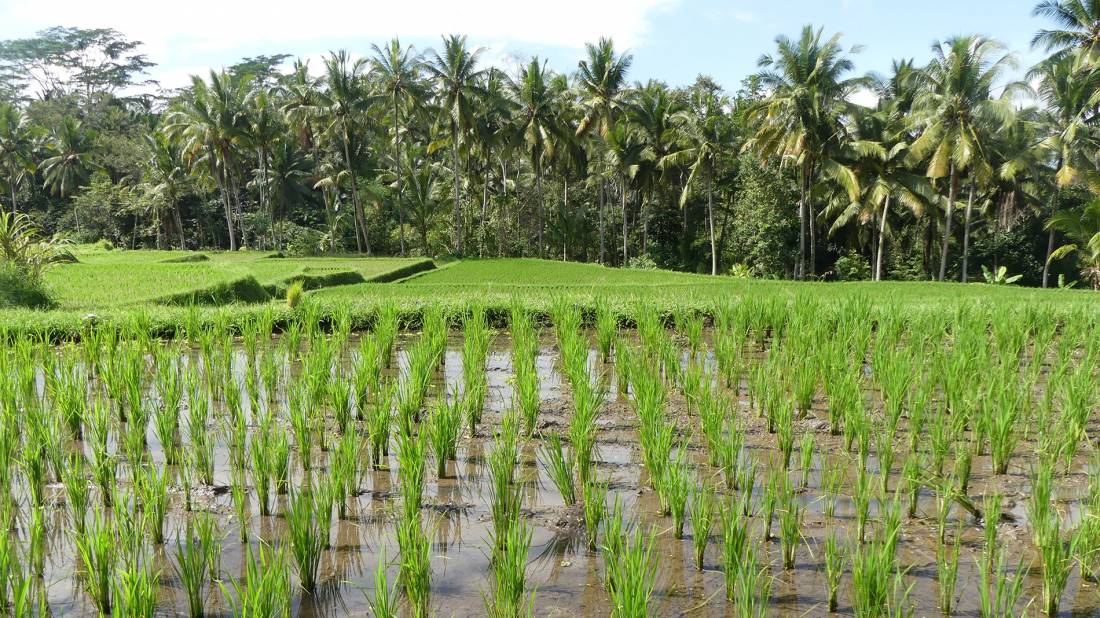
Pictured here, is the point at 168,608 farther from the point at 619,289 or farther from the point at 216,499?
A: the point at 619,289

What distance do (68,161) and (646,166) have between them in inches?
1001

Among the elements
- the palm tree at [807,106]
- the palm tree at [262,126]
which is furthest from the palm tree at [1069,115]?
the palm tree at [262,126]

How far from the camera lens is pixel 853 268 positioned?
81.7 feet

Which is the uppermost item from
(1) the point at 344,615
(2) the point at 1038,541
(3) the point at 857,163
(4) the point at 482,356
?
(3) the point at 857,163

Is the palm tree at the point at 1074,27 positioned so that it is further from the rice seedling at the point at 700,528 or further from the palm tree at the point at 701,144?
the rice seedling at the point at 700,528

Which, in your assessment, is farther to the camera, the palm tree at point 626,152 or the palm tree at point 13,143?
the palm tree at point 13,143

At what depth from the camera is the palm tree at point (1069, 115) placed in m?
21.0

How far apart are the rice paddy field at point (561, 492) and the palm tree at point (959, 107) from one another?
51.6 feet

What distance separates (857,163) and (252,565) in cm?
2369

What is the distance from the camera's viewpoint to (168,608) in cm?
283

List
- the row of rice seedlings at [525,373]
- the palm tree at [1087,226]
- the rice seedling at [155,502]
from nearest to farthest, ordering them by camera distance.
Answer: the rice seedling at [155,502]
the row of rice seedlings at [525,373]
the palm tree at [1087,226]

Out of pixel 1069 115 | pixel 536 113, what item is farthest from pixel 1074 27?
pixel 536 113

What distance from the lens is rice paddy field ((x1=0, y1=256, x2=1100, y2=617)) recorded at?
2752 millimetres

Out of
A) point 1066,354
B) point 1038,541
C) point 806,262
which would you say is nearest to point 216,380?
point 1038,541
